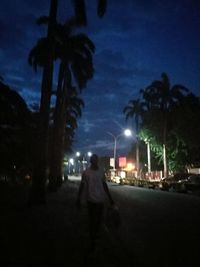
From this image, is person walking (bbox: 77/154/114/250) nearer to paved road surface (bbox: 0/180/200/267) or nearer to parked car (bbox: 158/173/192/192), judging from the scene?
paved road surface (bbox: 0/180/200/267)

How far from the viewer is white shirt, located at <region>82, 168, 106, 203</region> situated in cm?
828

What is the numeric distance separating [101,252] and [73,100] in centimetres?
5396

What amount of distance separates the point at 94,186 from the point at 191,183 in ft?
103

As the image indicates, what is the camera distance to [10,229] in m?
11.5

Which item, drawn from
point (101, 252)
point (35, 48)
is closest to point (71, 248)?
point (101, 252)

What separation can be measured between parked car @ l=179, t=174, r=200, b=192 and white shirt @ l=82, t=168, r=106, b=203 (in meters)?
30.9

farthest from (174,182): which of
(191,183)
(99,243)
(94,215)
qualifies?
(94,215)

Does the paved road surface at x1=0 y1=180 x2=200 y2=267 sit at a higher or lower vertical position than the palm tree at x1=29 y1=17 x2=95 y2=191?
lower

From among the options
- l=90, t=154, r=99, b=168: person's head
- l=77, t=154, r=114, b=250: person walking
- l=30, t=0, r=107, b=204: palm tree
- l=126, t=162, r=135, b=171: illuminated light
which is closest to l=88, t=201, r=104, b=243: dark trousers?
l=77, t=154, r=114, b=250: person walking

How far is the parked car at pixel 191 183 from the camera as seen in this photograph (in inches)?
1496

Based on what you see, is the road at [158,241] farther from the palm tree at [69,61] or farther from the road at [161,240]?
the palm tree at [69,61]

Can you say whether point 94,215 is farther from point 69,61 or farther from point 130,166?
point 130,166

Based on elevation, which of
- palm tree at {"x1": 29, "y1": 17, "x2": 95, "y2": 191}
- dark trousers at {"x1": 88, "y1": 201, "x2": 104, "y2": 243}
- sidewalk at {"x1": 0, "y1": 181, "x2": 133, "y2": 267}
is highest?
palm tree at {"x1": 29, "y1": 17, "x2": 95, "y2": 191}

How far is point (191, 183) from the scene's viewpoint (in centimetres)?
3847
